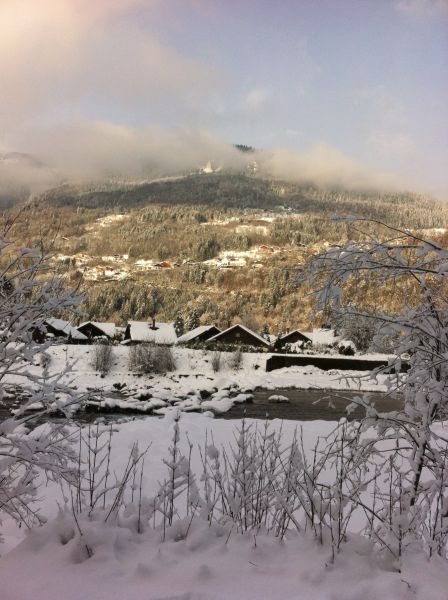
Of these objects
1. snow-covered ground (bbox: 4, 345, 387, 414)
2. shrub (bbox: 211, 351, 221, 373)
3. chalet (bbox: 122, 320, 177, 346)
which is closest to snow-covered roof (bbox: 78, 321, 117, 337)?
chalet (bbox: 122, 320, 177, 346)

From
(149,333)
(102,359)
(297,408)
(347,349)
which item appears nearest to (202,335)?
(149,333)

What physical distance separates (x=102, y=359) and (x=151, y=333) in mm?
23768

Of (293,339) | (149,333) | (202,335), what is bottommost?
(202,335)

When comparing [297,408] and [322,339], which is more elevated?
[297,408]

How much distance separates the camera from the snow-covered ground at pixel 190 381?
27.4m

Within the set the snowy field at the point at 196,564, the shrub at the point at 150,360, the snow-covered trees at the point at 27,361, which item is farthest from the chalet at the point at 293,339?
the snowy field at the point at 196,564

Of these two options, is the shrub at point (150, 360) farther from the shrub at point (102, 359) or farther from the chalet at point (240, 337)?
the chalet at point (240, 337)

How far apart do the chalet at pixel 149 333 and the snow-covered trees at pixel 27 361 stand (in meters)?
56.5

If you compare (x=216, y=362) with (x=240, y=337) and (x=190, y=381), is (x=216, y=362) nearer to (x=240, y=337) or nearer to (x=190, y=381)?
(x=190, y=381)

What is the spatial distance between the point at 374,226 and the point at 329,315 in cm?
104

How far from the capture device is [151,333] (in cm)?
6481

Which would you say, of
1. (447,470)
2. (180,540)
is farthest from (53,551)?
(447,470)

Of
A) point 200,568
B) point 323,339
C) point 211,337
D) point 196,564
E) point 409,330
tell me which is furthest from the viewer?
point 211,337

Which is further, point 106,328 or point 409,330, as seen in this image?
point 106,328
